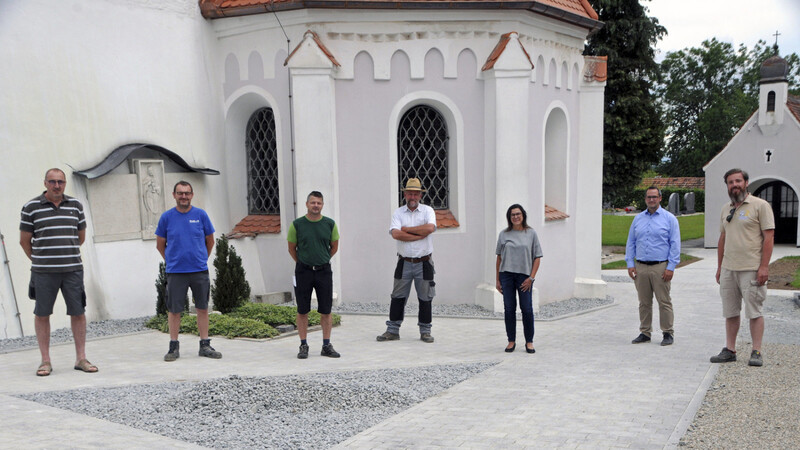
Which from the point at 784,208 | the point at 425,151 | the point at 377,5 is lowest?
the point at 784,208

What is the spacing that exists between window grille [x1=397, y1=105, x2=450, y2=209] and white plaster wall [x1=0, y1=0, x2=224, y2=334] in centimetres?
329

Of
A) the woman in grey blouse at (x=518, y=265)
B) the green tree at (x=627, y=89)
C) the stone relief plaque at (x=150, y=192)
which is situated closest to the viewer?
the woman in grey blouse at (x=518, y=265)

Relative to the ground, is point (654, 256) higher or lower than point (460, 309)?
higher

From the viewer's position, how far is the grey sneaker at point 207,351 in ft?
25.4

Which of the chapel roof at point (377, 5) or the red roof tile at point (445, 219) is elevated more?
the chapel roof at point (377, 5)

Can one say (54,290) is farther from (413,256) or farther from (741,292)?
(741,292)

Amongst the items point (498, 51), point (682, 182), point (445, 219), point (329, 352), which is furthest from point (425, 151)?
point (682, 182)

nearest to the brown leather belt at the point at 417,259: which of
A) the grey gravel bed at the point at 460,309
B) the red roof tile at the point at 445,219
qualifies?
the grey gravel bed at the point at 460,309

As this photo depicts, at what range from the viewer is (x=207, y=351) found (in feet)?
25.5

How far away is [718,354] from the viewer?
8008 millimetres

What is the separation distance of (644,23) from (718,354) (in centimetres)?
1487

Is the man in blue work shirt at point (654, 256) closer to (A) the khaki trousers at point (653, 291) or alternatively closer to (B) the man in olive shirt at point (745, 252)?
(A) the khaki trousers at point (653, 291)

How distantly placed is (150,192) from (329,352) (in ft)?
14.9

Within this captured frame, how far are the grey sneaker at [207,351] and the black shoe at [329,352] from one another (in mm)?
1156
